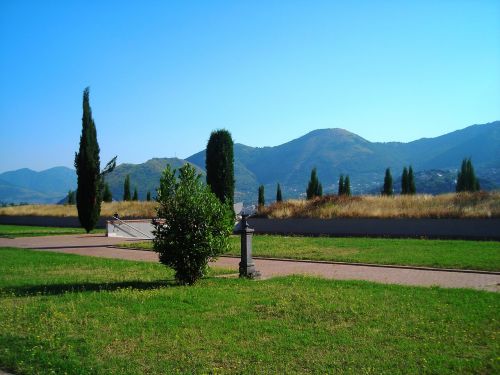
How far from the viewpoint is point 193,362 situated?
226 inches

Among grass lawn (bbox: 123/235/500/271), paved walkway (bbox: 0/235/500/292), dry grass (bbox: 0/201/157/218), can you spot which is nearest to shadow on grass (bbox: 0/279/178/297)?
paved walkway (bbox: 0/235/500/292)

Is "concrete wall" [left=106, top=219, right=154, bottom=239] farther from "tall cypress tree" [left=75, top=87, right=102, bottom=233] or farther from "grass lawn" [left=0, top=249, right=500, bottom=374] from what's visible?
"grass lawn" [left=0, top=249, right=500, bottom=374]

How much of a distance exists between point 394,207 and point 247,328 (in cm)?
2105

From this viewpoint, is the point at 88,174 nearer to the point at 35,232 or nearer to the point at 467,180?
the point at 35,232

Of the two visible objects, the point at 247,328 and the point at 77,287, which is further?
the point at 77,287

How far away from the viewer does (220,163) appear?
2839 centimetres

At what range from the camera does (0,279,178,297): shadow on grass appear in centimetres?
1051

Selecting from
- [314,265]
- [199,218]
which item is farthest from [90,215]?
[199,218]

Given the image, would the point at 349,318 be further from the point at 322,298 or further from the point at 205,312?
the point at 205,312

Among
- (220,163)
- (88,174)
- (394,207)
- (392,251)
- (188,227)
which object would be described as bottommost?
(392,251)

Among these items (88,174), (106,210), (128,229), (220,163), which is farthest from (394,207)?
(106,210)

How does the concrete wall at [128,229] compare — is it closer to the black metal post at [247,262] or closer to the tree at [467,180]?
the black metal post at [247,262]

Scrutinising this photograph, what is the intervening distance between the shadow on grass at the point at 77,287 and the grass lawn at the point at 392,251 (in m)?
6.52

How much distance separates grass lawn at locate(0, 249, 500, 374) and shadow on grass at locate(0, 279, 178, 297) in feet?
0.09
